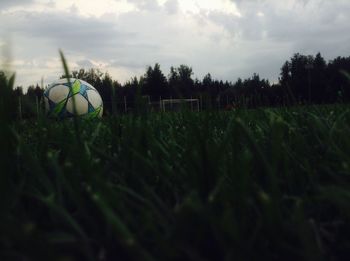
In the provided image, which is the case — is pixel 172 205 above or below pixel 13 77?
below

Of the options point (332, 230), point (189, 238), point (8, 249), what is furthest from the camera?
point (332, 230)

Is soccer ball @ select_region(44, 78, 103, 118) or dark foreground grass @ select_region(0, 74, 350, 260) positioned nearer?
dark foreground grass @ select_region(0, 74, 350, 260)

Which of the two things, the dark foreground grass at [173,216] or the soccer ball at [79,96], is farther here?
the soccer ball at [79,96]

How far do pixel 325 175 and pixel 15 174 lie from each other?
828 mm

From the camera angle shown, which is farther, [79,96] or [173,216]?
[79,96]

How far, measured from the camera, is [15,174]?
122 centimetres

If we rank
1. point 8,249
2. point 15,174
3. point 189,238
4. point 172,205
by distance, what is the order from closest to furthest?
point 8,249 → point 189,238 → point 172,205 → point 15,174

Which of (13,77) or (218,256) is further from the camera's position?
(13,77)

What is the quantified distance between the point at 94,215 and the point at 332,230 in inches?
18.4

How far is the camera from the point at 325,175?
1.29 metres

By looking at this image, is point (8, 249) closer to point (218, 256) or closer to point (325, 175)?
point (218, 256)

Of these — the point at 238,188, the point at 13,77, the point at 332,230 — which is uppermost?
the point at 13,77

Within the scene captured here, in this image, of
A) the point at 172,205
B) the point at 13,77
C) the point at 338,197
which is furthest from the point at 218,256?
the point at 13,77

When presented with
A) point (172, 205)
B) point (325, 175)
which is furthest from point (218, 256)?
point (325, 175)
